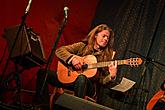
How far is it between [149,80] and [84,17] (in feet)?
5.88

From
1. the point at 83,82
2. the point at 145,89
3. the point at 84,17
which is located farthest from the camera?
the point at 84,17

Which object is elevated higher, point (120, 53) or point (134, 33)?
point (134, 33)

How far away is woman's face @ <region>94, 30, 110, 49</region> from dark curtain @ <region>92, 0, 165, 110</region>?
602 millimetres

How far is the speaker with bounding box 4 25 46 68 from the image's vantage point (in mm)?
4191

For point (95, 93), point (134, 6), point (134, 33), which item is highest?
point (134, 6)

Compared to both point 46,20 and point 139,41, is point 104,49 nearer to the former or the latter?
point 139,41

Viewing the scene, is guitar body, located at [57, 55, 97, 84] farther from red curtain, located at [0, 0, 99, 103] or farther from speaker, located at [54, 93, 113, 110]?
speaker, located at [54, 93, 113, 110]

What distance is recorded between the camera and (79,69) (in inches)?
171

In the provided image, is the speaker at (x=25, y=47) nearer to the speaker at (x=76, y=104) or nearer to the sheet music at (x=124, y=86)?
the sheet music at (x=124, y=86)

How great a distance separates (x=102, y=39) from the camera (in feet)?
14.8

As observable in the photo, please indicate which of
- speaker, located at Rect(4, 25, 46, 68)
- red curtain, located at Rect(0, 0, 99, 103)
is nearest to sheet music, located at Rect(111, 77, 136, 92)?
speaker, located at Rect(4, 25, 46, 68)

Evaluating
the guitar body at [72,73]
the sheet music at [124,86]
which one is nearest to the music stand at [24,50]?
the guitar body at [72,73]

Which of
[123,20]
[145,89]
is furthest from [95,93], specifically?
[123,20]

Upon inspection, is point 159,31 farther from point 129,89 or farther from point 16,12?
point 16,12
